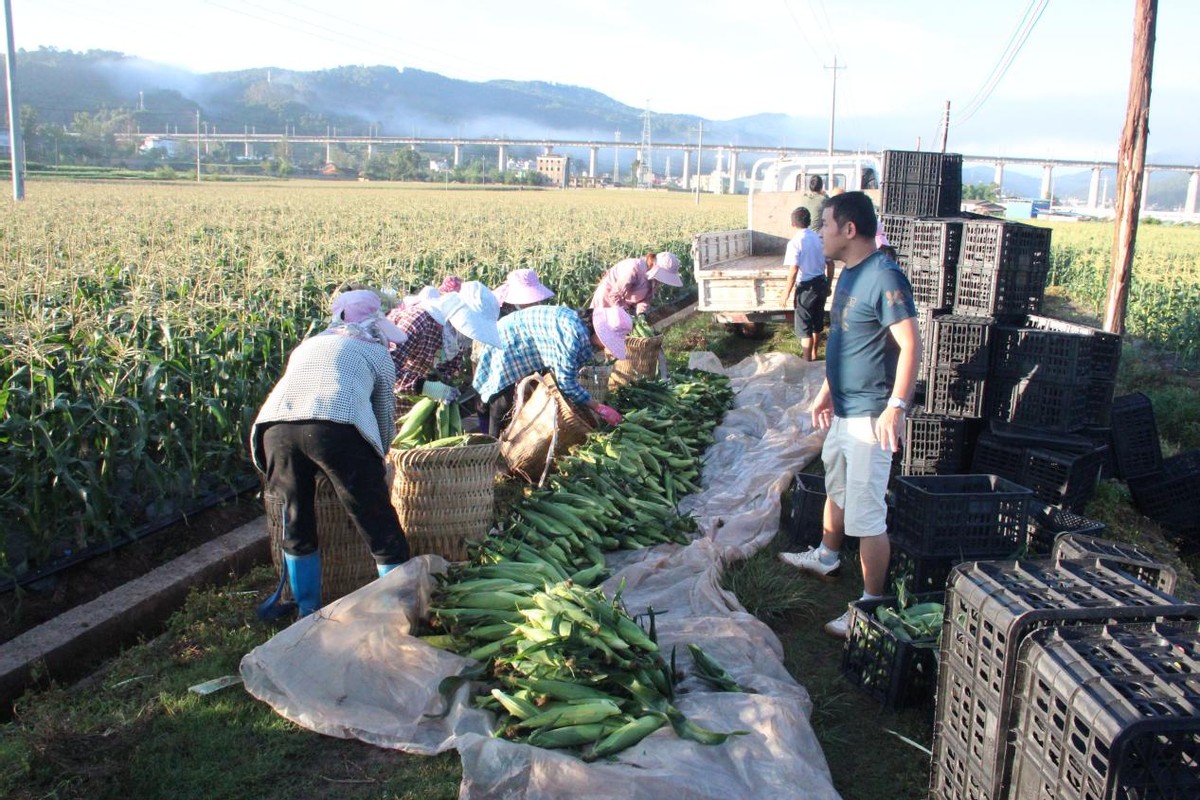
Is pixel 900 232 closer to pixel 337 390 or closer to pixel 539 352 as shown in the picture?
pixel 539 352

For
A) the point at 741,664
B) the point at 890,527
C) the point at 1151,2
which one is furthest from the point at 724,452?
the point at 1151,2

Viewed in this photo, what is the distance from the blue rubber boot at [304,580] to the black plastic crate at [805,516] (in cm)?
320

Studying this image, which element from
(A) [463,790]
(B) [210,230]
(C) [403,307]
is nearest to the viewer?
(A) [463,790]

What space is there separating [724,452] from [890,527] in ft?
6.95

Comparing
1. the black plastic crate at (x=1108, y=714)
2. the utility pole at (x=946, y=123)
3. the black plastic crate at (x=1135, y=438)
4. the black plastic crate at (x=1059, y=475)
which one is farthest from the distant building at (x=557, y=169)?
the black plastic crate at (x=1108, y=714)

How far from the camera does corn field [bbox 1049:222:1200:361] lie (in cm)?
1427

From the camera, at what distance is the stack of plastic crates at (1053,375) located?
6.33 metres

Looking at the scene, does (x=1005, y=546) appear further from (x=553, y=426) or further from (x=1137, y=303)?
(x=1137, y=303)

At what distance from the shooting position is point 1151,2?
8.84 metres

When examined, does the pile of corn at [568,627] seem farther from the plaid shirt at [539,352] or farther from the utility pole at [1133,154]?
the utility pole at [1133,154]

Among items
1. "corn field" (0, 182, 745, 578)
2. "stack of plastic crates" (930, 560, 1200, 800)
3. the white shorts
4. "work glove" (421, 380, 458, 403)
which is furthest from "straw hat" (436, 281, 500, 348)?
"stack of plastic crates" (930, 560, 1200, 800)

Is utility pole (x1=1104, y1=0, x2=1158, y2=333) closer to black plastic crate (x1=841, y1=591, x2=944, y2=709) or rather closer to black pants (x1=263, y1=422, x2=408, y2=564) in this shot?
black plastic crate (x1=841, y1=591, x2=944, y2=709)

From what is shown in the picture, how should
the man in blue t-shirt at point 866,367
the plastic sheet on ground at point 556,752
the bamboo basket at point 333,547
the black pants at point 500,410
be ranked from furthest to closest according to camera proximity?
the black pants at point 500,410
the bamboo basket at point 333,547
the man in blue t-shirt at point 866,367
the plastic sheet on ground at point 556,752

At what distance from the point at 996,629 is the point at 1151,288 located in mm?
16614
